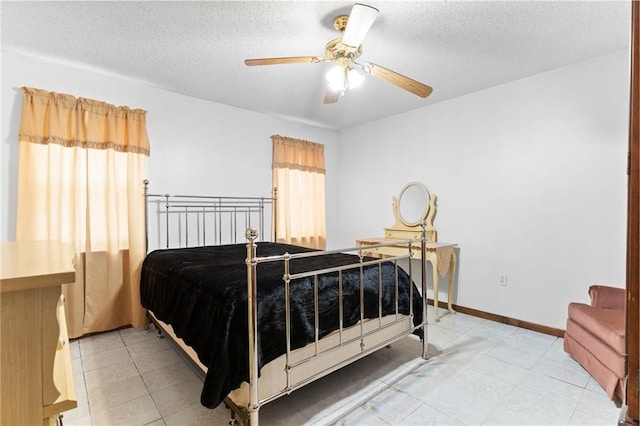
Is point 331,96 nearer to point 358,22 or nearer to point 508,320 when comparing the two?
point 358,22

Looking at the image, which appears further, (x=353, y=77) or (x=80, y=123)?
(x=80, y=123)

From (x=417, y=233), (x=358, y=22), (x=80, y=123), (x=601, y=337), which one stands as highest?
(x=358, y=22)

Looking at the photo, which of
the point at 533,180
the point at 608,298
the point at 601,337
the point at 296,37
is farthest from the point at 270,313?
the point at 533,180

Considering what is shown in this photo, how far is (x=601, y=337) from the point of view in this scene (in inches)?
77.0

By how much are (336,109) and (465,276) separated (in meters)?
2.54

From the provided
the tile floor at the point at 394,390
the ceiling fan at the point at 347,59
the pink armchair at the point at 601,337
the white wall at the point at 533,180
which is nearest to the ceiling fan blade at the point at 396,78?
the ceiling fan at the point at 347,59

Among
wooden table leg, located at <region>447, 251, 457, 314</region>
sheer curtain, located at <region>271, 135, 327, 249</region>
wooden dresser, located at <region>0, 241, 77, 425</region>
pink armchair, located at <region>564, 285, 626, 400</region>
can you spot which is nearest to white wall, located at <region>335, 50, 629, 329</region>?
wooden table leg, located at <region>447, 251, 457, 314</region>

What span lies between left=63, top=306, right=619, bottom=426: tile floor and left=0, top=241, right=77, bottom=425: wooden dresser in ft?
4.32

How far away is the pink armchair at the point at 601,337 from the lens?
1800mm

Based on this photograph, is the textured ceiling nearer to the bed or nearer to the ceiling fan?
the ceiling fan

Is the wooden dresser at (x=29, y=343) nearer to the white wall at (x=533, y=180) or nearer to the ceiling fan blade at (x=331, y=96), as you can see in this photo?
the ceiling fan blade at (x=331, y=96)

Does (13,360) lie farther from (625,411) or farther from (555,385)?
(555,385)

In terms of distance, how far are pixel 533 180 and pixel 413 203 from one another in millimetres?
1311

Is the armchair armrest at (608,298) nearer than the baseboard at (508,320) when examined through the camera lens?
Yes
